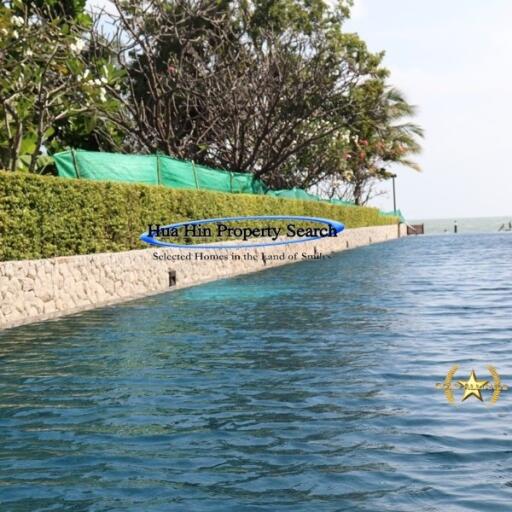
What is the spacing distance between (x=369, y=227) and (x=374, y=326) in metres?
51.8

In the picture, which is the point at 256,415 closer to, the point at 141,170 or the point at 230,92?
the point at 141,170

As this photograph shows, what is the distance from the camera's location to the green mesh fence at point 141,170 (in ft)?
70.7

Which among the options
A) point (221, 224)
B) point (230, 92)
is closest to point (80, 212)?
point (221, 224)

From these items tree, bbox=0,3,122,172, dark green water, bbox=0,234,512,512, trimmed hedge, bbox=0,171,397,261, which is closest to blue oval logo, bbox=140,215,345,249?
trimmed hedge, bbox=0,171,397,261

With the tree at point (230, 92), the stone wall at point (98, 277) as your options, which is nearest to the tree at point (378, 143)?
the tree at point (230, 92)

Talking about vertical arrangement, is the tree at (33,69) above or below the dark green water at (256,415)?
above

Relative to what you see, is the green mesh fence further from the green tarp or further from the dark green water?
the dark green water

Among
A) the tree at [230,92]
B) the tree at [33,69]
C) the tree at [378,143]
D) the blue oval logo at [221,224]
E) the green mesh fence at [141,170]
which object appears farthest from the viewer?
the tree at [378,143]

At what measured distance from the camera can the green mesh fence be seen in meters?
21.6

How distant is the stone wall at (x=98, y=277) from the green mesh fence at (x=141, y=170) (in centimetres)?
245

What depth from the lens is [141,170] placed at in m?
24.6

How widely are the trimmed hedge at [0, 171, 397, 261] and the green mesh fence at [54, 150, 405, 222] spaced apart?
1.01 metres

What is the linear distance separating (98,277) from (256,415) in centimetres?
1192

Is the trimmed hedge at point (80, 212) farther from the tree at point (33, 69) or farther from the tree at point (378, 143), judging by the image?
the tree at point (378, 143)
